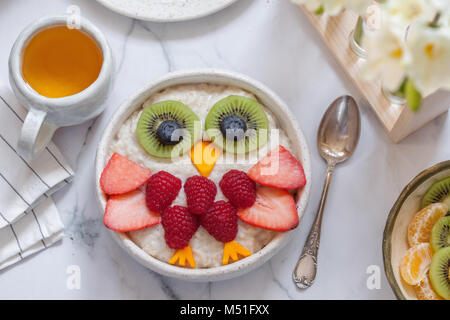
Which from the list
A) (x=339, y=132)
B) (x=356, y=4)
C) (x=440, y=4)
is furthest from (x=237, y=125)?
(x=440, y=4)

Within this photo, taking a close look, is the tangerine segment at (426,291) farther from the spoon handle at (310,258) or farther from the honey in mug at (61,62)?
the honey in mug at (61,62)

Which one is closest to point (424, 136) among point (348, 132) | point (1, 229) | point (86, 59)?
point (348, 132)

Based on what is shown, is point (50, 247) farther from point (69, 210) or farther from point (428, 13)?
point (428, 13)

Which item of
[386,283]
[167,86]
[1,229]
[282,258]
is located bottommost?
[386,283]

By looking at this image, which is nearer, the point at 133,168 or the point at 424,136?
the point at 133,168

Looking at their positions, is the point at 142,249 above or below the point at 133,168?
below

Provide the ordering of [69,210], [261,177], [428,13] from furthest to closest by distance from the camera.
Answer: 1. [69,210]
2. [261,177]
3. [428,13]

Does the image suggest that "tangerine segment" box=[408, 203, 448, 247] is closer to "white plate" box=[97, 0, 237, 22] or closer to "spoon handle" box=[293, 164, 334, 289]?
"spoon handle" box=[293, 164, 334, 289]
